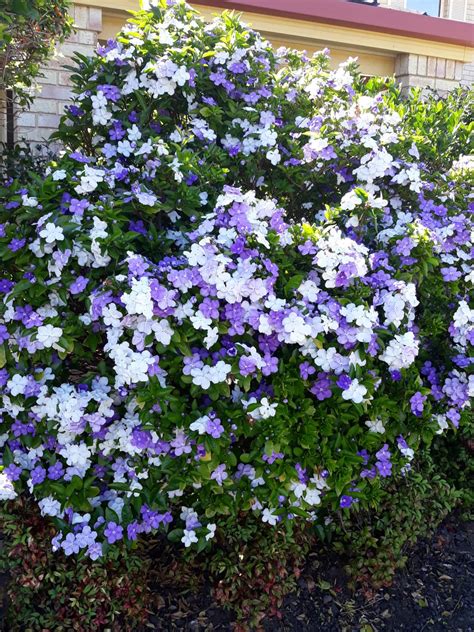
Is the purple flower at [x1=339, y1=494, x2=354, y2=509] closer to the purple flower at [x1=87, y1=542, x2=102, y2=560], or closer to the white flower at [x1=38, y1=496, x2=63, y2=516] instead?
the purple flower at [x1=87, y1=542, x2=102, y2=560]

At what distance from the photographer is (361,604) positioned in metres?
2.87

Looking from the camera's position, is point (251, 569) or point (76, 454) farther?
point (251, 569)

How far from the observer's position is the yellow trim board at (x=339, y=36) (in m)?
5.43

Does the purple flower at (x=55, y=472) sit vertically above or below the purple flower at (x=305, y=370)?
below

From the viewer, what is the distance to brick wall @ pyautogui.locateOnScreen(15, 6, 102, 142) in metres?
4.72

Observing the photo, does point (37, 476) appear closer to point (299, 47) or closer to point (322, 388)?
point (322, 388)

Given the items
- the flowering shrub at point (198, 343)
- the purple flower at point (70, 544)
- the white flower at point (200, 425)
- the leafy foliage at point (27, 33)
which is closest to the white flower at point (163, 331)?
the flowering shrub at point (198, 343)

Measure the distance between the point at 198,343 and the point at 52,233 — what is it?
63 cm

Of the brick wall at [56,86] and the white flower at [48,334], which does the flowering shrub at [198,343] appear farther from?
the brick wall at [56,86]

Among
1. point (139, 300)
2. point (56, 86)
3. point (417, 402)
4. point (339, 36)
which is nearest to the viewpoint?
point (139, 300)

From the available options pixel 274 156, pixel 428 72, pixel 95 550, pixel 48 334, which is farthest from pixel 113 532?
pixel 428 72

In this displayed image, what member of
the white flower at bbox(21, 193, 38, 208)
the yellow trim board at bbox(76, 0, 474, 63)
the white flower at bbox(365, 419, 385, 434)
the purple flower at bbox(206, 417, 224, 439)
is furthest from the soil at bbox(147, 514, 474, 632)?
the yellow trim board at bbox(76, 0, 474, 63)

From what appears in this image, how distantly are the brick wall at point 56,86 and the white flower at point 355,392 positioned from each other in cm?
337

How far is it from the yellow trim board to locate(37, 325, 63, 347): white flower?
3474 mm
